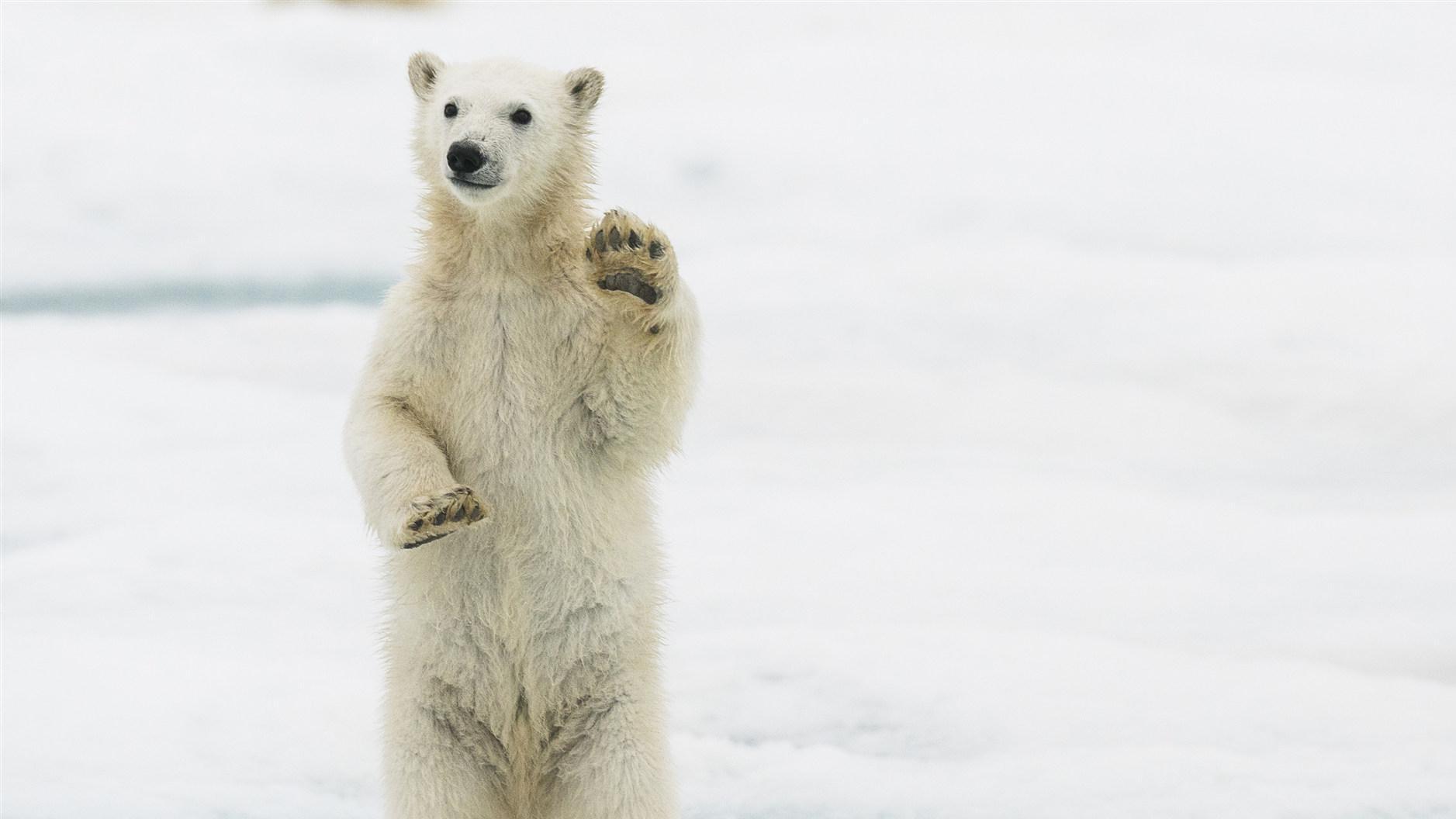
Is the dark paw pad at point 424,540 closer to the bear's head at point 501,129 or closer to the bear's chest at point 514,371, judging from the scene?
the bear's chest at point 514,371

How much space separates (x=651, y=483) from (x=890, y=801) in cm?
132

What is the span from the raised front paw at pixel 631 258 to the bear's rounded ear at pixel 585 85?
465mm

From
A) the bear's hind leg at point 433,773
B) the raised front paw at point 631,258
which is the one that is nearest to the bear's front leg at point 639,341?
the raised front paw at point 631,258

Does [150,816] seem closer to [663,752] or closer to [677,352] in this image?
[663,752]

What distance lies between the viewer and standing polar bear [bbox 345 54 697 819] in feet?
11.9

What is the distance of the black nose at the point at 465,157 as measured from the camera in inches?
139

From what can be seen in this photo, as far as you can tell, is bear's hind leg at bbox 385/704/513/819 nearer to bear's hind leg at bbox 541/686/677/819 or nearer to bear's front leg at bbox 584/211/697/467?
bear's hind leg at bbox 541/686/677/819

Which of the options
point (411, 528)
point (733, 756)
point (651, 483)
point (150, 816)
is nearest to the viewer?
point (411, 528)

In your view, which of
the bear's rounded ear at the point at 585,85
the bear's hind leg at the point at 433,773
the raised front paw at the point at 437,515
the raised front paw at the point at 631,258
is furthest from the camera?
the bear's rounded ear at the point at 585,85

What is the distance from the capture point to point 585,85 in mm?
3830

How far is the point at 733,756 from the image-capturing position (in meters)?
4.79

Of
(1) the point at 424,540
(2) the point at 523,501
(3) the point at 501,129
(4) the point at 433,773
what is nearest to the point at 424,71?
(3) the point at 501,129

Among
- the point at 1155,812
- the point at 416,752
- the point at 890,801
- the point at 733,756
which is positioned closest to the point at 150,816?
the point at 416,752

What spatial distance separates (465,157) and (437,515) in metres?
0.78
